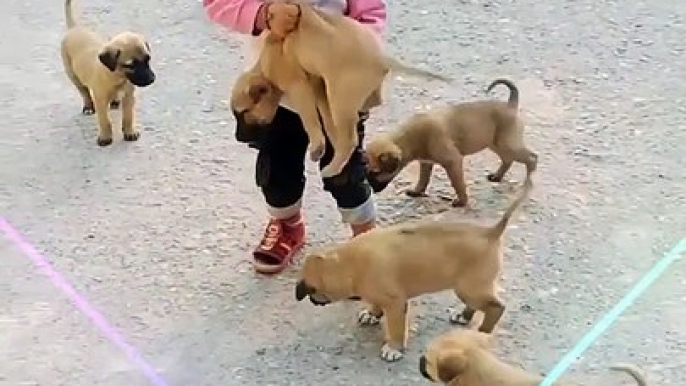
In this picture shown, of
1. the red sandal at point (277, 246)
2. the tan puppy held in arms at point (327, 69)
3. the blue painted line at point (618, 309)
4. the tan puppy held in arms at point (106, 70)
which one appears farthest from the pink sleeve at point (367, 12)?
the tan puppy held in arms at point (106, 70)

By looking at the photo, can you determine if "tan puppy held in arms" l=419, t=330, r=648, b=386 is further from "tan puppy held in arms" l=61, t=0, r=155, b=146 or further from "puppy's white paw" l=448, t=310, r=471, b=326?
"tan puppy held in arms" l=61, t=0, r=155, b=146

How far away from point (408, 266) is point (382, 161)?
0.32 metres

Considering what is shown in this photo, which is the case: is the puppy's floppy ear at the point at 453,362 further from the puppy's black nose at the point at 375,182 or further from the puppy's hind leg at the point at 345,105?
the puppy's black nose at the point at 375,182

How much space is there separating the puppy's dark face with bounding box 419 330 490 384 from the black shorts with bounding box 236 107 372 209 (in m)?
0.39

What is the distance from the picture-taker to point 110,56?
7.29 feet

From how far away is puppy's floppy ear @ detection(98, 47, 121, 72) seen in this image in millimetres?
2219

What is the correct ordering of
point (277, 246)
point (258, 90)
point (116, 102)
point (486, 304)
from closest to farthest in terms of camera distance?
point (258, 90), point (486, 304), point (277, 246), point (116, 102)

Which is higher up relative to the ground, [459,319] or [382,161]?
[382,161]

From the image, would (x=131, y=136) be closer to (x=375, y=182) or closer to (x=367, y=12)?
(x=375, y=182)

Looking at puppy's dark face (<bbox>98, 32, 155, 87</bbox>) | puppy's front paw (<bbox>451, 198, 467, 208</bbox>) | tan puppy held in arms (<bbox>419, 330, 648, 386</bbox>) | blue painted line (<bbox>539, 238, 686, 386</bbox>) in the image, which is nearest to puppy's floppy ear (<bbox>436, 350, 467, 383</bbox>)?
tan puppy held in arms (<bbox>419, 330, 648, 386</bbox>)

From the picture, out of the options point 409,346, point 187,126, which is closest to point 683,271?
point 409,346

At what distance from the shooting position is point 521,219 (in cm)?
206

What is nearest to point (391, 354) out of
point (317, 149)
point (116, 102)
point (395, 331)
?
point (395, 331)

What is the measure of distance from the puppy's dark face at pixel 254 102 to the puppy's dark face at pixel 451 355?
0.38 metres
